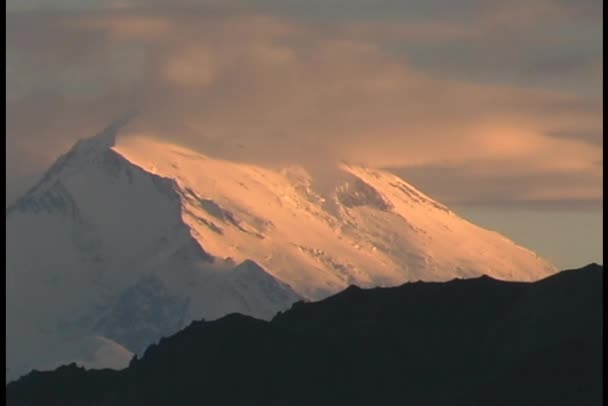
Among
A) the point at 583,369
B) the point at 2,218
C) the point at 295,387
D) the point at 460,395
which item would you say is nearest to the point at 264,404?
the point at 295,387

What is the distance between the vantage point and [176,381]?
655 feet

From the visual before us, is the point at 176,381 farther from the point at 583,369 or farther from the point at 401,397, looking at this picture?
the point at 583,369

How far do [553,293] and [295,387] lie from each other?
23716 millimetres

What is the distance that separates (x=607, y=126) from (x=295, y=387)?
177m

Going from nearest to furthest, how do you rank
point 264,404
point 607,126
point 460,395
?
point 607,126 → point 460,395 → point 264,404

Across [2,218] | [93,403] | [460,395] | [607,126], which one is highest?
[607,126]

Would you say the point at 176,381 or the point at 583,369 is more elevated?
the point at 583,369

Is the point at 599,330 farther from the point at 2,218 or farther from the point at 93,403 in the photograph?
the point at 2,218

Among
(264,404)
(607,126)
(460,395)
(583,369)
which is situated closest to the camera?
(607,126)

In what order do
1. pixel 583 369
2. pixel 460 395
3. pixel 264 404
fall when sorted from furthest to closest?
1. pixel 264 404
2. pixel 460 395
3. pixel 583 369

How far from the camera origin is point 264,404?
7480 inches

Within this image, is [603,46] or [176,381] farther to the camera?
[176,381]

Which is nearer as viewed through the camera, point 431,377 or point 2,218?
point 2,218

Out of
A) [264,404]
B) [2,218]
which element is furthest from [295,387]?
[2,218]
